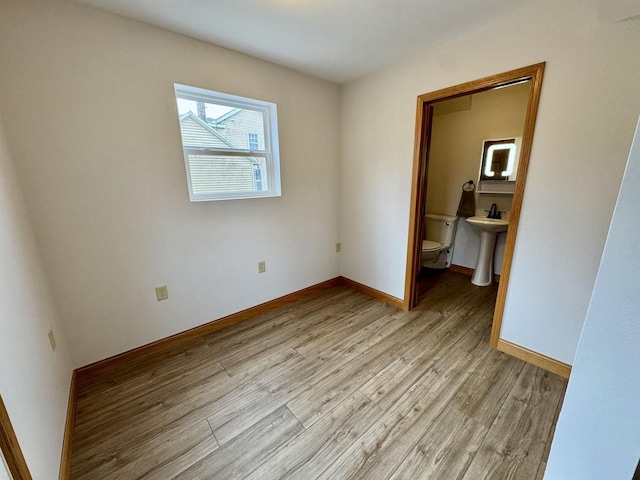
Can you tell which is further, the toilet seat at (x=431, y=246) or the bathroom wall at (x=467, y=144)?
the toilet seat at (x=431, y=246)

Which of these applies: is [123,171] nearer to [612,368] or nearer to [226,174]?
[226,174]

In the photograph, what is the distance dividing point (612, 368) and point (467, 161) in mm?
3206

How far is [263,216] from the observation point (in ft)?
7.89

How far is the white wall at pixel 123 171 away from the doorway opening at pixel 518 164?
45.5 inches

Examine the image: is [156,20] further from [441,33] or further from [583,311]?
[583,311]

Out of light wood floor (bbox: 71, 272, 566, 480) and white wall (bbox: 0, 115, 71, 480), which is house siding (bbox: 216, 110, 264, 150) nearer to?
white wall (bbox: 0, 115, 71, 480)

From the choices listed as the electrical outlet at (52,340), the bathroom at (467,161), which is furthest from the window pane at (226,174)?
the bathroom at (467,161)

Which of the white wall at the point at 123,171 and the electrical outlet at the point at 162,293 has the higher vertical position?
the white wall at the point at 123,171

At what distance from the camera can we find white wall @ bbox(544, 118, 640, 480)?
56 cm

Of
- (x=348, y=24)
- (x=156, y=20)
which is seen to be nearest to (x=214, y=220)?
(x=156, y=20)

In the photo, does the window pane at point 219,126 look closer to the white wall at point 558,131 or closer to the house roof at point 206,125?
the house roof at point 206,125

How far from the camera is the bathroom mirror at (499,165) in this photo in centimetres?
289

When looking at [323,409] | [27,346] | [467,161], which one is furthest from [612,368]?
[467,161]

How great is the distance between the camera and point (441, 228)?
3.51 meters
